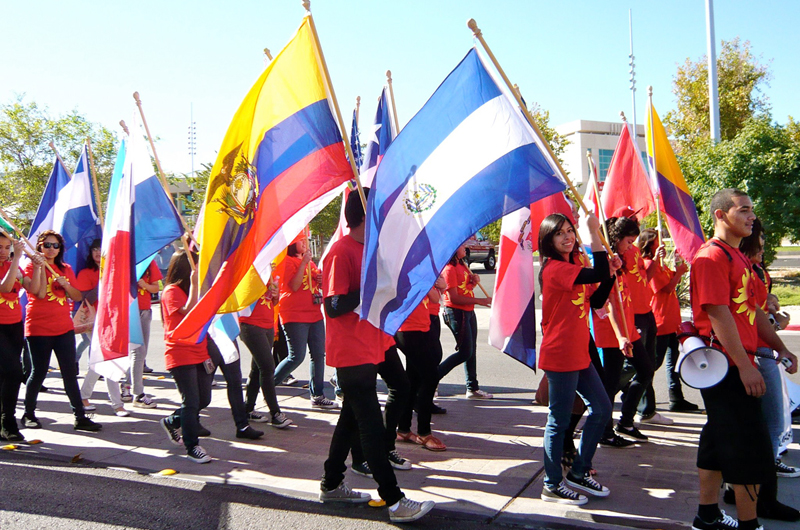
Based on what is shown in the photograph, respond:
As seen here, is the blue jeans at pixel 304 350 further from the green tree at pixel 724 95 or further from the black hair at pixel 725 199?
the green tree at pixel 724 95

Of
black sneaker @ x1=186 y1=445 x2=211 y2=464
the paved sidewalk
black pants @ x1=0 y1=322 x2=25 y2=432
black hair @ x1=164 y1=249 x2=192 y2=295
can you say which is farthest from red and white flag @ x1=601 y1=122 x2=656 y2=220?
black pants @ x1=0 y1=322 x2=25 y2=432

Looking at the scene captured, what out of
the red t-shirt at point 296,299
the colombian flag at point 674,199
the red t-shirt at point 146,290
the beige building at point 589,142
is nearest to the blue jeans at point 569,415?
the colombian flag at point 674,199

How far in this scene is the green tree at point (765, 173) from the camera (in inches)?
600

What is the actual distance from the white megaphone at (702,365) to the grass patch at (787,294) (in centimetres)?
1339

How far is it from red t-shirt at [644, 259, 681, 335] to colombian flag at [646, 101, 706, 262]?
0.34 m

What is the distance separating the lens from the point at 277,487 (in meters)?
4.61

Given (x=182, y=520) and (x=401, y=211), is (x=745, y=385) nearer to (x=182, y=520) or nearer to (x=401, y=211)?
(x=401, y=211)

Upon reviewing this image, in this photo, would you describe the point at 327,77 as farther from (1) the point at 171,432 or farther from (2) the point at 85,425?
(2) the point at 85,425

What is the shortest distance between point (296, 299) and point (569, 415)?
350 centimetres

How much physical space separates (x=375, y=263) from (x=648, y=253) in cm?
326

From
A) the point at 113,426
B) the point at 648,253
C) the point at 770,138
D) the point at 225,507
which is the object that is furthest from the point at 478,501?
the point at 770,138

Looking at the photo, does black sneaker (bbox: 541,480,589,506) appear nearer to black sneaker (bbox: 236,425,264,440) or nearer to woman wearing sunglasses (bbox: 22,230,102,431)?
black sneaker (bbox: 236,425,264,440)

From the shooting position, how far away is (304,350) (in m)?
6.89

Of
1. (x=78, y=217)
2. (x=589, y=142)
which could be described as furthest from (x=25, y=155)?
(x=589, y=142)
